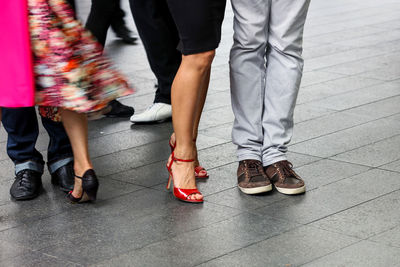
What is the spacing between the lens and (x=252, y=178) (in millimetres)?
3891

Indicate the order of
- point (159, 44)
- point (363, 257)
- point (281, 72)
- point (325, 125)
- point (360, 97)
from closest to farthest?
point (363, 257) < point (281, 72) < point (325, 125) < point (159, 44) < point (360, 97)

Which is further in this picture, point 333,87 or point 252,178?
point 333,87

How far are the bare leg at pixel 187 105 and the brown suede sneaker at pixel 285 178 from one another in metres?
0.41

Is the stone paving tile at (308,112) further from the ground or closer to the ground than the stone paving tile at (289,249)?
closer to the ground

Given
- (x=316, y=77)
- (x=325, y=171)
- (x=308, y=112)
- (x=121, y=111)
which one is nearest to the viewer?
(x=325, y=171)

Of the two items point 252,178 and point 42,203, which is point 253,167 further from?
point 42,203

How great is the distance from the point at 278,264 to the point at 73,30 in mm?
1370

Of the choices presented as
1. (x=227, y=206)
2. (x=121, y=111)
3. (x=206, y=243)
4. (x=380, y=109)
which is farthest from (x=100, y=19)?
(x=206, y=243)

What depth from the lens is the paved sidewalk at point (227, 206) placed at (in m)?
3.17

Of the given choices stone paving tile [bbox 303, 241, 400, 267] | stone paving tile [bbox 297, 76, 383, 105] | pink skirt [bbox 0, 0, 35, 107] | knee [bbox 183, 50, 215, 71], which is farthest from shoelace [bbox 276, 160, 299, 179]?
stone paving tile [bbox 297, 76, 383, 105]

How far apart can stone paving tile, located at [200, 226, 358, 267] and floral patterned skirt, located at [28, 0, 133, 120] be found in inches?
36.8

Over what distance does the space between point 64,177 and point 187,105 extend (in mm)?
794

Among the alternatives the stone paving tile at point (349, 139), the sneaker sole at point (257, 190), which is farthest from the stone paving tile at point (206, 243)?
the stone paving tile at point (349, 139)

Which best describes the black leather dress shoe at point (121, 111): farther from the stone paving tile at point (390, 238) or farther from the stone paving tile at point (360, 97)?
the stone paving tile at point (390, 238)
